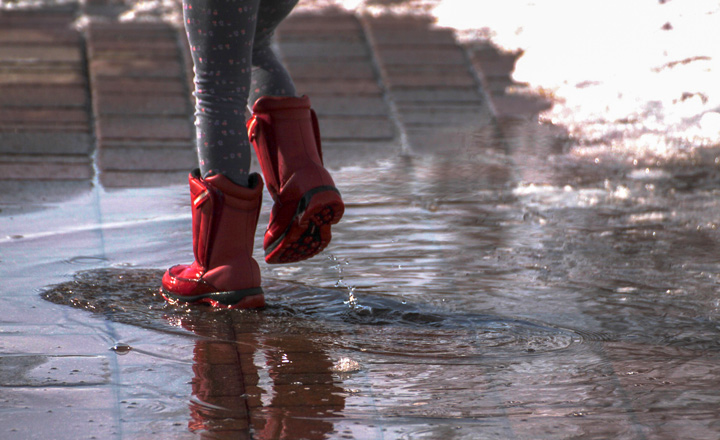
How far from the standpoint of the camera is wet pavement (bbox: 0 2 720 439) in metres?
1.67

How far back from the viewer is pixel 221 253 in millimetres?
2213

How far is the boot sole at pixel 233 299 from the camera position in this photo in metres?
2.17

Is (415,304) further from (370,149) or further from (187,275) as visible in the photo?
(370,149)

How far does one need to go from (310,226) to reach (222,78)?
0.38m

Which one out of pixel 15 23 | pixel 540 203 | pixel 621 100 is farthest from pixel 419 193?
pixel 15 23

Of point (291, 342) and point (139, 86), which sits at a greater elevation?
point (139, 86)

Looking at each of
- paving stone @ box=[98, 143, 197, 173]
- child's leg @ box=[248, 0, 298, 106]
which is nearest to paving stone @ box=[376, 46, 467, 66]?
paving stone @ box=[98, 143, 197, 173]

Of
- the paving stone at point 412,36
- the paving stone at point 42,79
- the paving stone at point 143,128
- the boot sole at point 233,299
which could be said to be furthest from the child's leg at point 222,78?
the paving stone at point 412,36

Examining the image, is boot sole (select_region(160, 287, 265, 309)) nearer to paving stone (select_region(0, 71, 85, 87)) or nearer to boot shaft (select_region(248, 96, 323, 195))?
boot shaft (select_region(248, 96, 323, 195))

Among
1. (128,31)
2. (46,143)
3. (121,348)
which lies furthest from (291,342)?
(128,31)

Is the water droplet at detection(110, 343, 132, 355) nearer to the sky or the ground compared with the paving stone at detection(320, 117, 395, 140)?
nearer to the ground

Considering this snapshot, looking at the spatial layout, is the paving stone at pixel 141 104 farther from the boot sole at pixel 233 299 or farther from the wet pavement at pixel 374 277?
the boot sole at pixel 233 299

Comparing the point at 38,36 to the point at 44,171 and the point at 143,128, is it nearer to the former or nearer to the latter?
the point at 143,128

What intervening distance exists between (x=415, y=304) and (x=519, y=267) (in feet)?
1.33
